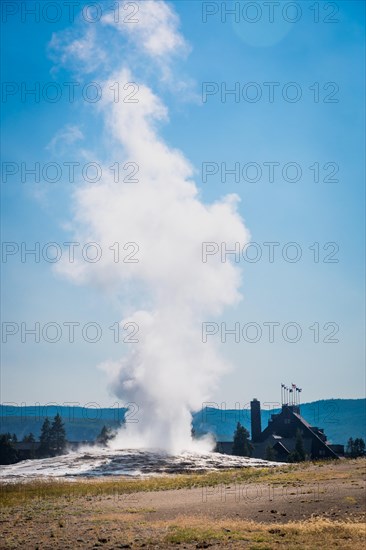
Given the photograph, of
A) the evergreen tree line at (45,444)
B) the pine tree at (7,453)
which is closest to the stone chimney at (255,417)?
the evergreen tree line at (45,444)

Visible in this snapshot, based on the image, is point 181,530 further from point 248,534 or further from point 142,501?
point 142,501

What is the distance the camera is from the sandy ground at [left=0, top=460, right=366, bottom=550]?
1825 cm

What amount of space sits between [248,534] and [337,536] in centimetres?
323

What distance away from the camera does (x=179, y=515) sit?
24.8m

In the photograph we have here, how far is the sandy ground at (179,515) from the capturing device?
18.2 metres

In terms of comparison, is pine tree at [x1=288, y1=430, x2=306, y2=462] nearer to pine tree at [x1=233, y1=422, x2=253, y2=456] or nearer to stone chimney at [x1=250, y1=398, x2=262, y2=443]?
pine tree at [x1=233, y1=422, x2=253, y2=456]

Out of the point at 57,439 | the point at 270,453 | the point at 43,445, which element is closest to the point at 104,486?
the point at 270,453

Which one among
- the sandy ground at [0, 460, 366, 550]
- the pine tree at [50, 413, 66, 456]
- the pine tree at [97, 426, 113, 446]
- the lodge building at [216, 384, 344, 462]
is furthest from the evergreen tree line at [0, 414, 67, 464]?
the sandy ground at [0, 460, 366, 550]

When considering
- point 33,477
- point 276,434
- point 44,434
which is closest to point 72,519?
point 33,477

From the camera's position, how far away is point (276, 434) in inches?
3866

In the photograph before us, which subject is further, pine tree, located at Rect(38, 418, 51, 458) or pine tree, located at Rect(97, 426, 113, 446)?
pine tree, located at Rect(97, 426, 113, 446)

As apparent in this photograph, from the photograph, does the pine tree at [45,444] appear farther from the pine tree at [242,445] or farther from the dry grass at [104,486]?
the dry grass at [104,486]

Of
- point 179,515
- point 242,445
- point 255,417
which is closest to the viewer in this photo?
point 179,515

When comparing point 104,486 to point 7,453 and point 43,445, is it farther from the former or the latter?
point 43,445
